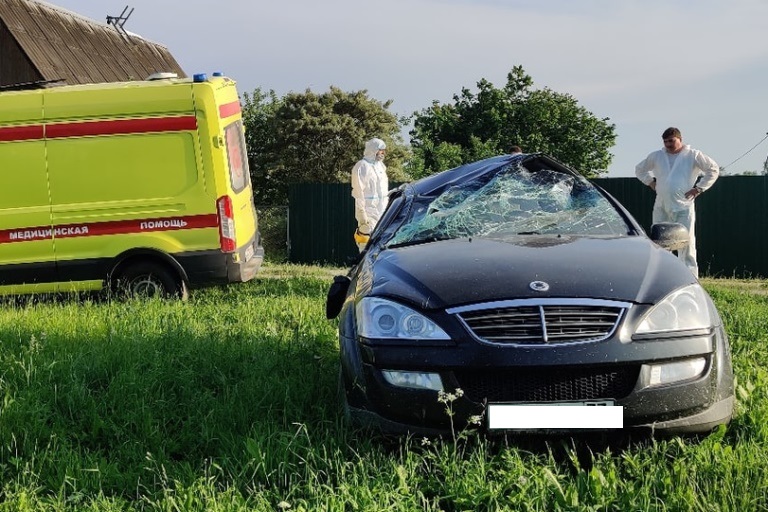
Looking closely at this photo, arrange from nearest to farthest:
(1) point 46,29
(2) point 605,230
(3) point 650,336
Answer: (3) point 650,336
(2) point 605,230
(1) point 46,29

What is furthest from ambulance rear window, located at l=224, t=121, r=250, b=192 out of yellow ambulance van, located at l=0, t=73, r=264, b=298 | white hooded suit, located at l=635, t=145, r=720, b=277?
white hooded suit, located at l=635, t=145, r=720, b=277

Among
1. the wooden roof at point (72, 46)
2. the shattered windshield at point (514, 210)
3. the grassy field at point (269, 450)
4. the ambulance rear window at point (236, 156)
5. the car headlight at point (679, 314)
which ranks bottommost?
the grassy field at point (269, 450)

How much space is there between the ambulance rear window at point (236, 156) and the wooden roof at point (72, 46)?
42.1 ft

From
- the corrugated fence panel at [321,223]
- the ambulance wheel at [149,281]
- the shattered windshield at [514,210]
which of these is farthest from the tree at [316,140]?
the shattered windshield at [514,210]

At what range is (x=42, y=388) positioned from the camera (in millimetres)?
4098

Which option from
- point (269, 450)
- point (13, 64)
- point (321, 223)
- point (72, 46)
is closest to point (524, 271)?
point (269, 450)

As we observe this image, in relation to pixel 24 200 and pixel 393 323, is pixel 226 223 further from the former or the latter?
pixel 393 323

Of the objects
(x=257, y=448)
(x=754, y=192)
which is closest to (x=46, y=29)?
(x=754, y=192)

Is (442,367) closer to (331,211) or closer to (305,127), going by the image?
(331,211)

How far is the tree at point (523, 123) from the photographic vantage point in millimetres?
44875

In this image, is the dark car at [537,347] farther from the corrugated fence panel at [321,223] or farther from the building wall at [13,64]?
the building wall at [13,64]

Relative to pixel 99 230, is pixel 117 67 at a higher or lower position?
higher

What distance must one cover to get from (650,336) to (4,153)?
283 inches

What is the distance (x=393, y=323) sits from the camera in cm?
302
